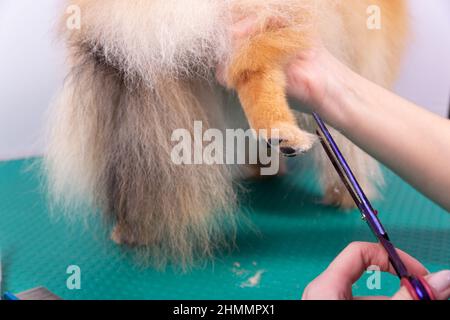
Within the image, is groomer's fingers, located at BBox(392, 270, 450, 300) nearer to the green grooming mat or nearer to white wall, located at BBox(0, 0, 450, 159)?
the green grooming mat

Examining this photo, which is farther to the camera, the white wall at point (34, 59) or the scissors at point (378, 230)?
the white wall at point (34, 59)

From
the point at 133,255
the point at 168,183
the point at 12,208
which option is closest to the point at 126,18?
the point at 168,183

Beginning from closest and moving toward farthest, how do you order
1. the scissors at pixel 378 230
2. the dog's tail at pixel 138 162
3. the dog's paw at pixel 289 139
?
the scissors at pixel 378 230, the dog's paw at pixel 289 139, the dog's tail at pixel 138 162

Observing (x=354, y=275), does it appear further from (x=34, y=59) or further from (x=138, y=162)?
(x=34, y=59)

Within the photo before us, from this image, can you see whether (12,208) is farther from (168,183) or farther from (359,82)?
(359,82)

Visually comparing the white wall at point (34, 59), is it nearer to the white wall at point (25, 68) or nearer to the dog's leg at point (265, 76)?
the white wall at point (25, 68)

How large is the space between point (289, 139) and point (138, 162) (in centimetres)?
23

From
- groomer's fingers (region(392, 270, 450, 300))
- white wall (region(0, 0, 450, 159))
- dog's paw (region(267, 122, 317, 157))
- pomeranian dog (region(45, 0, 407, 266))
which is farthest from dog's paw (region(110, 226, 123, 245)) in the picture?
groomer's fingers (region(392, 270, 450, 300))

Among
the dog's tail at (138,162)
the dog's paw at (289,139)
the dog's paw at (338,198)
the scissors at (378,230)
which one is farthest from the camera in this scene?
the dog's paw at (338,198)

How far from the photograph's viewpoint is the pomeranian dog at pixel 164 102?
64 centimetres

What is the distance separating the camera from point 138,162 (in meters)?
0.70

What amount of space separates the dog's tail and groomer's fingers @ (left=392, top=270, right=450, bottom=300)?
386 millimetres

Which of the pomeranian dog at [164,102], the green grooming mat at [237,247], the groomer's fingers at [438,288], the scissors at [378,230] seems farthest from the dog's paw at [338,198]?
the groomer's fingers at [438,288]

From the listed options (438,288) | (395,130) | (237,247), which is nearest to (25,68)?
(237,247)
